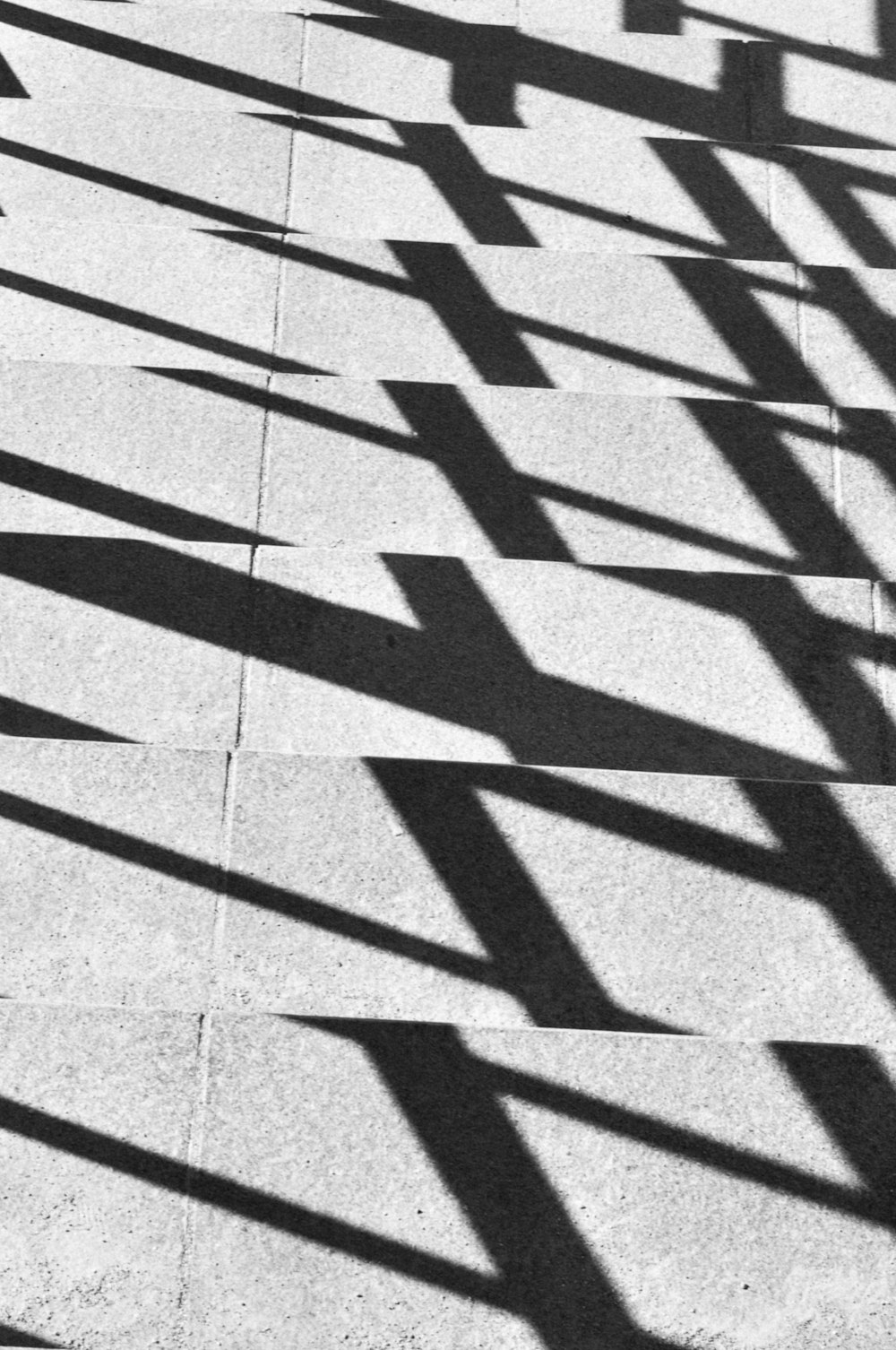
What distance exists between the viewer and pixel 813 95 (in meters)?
5.47

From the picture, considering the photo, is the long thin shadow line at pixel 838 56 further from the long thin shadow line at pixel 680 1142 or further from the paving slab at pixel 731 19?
the long thin shadow line at pixel 680 1142

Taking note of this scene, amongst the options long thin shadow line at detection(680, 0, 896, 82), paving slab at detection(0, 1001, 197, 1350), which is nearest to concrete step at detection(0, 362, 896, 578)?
paving slab at detection(0, 1001, 197, 1350)

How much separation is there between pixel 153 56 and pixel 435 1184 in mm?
3617

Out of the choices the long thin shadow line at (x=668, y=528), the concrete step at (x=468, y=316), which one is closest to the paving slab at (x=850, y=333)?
the concrete step at (x=468, y=316)

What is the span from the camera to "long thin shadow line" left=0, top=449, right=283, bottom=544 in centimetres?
431

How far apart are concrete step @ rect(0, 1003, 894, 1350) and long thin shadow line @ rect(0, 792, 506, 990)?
9.1 inches

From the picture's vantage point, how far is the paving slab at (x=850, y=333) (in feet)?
15.0

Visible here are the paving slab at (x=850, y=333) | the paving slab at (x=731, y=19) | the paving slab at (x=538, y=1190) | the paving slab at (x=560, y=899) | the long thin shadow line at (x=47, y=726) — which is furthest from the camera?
the paving slab at (x=731, y=19)

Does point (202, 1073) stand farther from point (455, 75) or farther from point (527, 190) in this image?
point (455, 75)

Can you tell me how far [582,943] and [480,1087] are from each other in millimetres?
383

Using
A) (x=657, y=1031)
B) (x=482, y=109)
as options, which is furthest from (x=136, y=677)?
(x=482, y=109)

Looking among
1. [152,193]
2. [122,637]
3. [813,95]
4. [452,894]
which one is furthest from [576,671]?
[813,95]

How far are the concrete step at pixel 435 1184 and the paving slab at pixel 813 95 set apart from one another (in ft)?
10.2

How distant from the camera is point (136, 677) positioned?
403 cm
